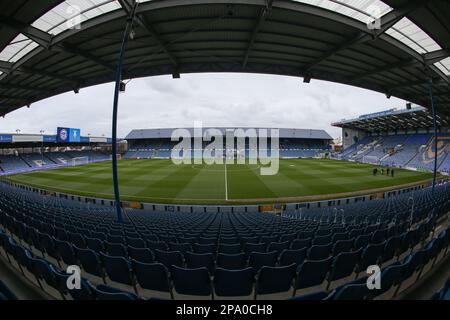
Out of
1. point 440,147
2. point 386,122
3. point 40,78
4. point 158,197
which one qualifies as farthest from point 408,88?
point 386,122

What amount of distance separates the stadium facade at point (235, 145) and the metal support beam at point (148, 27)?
232 ft

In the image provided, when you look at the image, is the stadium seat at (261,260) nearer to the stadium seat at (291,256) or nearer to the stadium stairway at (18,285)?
the stadium seat at (291,256)

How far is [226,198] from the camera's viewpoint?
842 inches

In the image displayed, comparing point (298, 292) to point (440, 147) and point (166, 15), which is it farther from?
point (440, 147)

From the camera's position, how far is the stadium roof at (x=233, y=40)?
8.59 meters

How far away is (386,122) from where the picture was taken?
5503cm

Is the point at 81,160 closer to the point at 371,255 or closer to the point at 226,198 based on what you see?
the point at 226,198

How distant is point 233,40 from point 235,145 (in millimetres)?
72255

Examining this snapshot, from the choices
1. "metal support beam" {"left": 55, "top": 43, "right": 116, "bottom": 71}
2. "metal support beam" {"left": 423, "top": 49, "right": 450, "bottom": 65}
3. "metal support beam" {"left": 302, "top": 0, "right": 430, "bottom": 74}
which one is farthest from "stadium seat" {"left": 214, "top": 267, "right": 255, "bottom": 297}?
"metal support beam" {"left": 423, "top": 49, "right": 450, "bottom": 65}

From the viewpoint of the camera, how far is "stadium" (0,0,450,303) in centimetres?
379

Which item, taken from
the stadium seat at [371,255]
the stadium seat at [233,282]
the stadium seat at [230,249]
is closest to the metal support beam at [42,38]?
the stadium seat at [230,249]

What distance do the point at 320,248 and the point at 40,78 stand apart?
2051 cm

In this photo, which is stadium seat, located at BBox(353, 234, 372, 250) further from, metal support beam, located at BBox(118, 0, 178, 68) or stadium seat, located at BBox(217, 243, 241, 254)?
metal support beam, located at BBox(118, 0, 178, 68)

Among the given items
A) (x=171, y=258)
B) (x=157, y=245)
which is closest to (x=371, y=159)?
(x=157, y=245)
